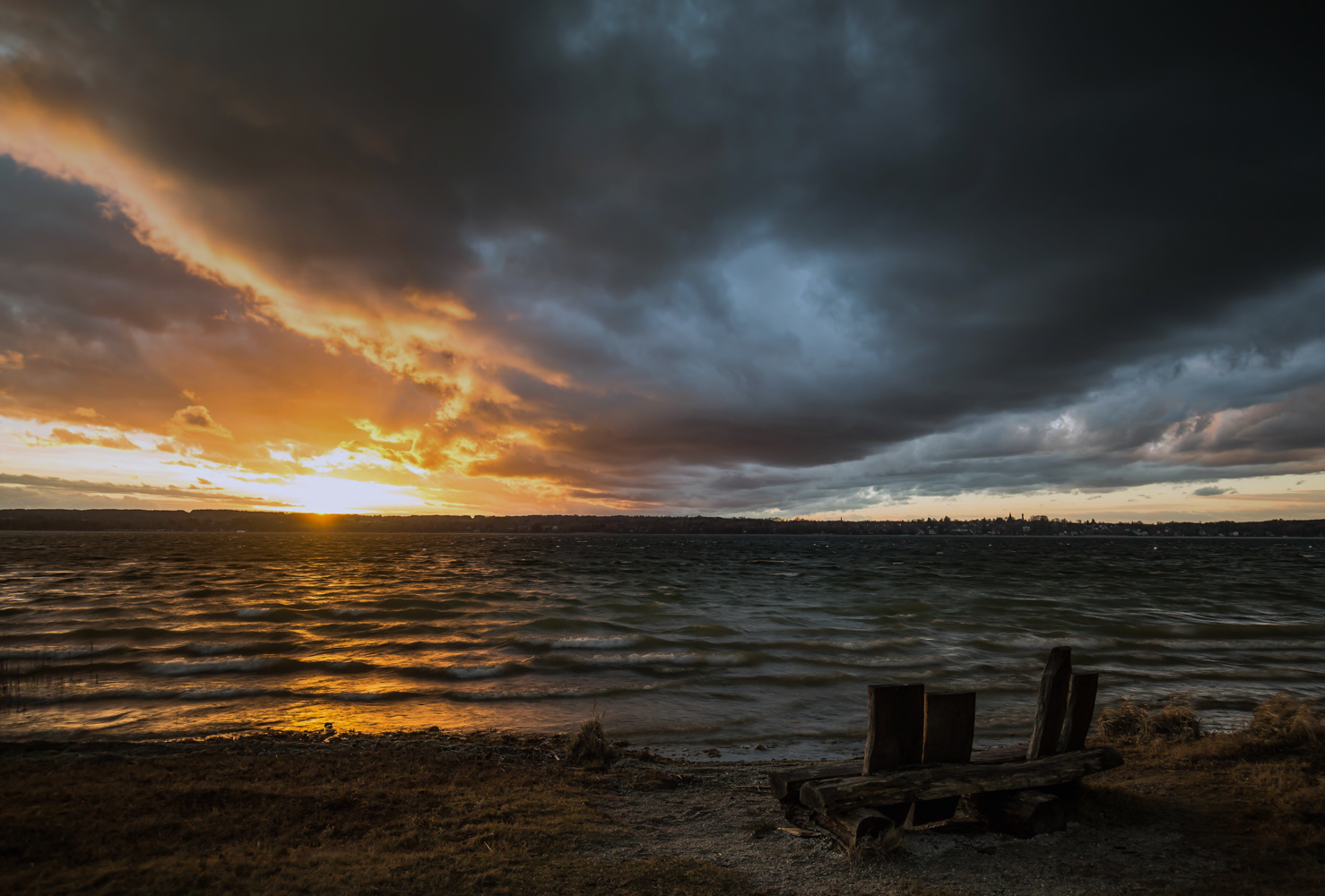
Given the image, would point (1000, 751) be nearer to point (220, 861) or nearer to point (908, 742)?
point (908, 742)

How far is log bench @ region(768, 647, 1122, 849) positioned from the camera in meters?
5.43

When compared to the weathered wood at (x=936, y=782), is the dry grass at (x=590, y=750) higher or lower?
lower

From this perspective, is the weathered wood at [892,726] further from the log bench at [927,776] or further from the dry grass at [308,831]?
the dry grass at [308,831]

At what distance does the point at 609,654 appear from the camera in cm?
1659

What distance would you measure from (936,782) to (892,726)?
1.89 feet

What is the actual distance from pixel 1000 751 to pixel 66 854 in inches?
338

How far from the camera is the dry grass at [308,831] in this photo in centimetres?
469

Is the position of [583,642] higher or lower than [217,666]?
lower

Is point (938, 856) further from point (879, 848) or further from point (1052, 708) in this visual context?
point (1052, 708)

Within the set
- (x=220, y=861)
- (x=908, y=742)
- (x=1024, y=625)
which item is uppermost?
(x=908, y=742)

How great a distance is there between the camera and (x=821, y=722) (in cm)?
1106

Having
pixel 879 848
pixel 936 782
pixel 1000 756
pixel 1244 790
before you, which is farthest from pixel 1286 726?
pixel 879 848

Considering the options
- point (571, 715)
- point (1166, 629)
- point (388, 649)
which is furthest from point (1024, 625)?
point (388, 649)

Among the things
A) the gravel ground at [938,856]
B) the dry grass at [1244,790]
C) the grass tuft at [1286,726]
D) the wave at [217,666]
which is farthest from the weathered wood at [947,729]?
the wave at [217,666]
